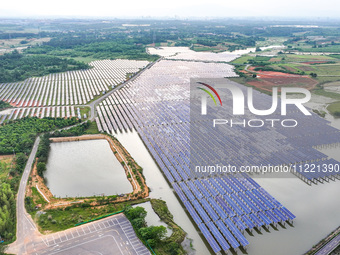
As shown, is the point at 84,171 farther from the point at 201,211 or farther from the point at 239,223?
the point at 239,223

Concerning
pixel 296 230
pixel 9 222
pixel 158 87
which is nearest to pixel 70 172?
pixel 9 222

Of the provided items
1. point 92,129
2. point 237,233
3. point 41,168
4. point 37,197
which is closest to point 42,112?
point 92,129

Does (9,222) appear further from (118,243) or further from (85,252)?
(118,243)

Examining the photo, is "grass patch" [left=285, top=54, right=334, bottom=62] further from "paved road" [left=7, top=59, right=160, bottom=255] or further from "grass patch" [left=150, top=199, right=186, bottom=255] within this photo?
"paved road" [left=7, top=59, right=160, bottom=255]

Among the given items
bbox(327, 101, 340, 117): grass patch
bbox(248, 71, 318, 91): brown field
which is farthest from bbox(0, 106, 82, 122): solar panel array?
bbox(327, 101, 340, 117): grass patch

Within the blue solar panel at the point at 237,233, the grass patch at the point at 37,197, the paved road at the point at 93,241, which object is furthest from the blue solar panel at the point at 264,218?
the grass patch at the point at 37,197

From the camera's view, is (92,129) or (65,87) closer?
(92,129)
